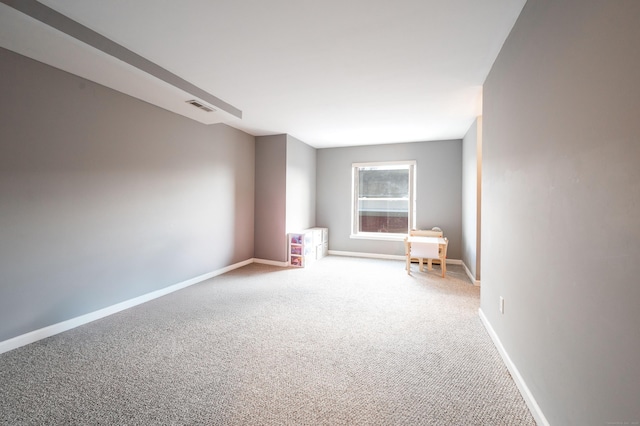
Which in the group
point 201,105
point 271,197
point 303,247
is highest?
point 201,105

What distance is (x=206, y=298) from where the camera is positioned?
336 cm

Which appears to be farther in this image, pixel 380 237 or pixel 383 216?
pixel 383 216

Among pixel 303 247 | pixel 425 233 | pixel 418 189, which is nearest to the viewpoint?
pixel 303 247

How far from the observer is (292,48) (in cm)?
224

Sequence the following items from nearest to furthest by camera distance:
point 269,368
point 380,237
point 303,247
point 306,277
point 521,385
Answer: point 521,385, point 269,368, point 306,277, point 303,247, point 380,237

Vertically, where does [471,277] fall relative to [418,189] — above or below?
below

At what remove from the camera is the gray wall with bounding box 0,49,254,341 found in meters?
2.20

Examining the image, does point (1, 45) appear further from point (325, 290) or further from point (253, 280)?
point (325, 290)

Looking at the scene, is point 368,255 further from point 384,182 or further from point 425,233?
point 384,182

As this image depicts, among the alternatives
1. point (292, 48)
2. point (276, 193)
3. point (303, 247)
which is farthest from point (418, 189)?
point (292, 48)

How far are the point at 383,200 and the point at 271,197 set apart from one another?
2.39 m

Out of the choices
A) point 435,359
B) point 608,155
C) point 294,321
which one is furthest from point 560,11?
point 294,321

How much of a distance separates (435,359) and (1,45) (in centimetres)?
401

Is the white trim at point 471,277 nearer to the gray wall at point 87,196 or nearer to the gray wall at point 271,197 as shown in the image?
the gray wall at point 271,197
